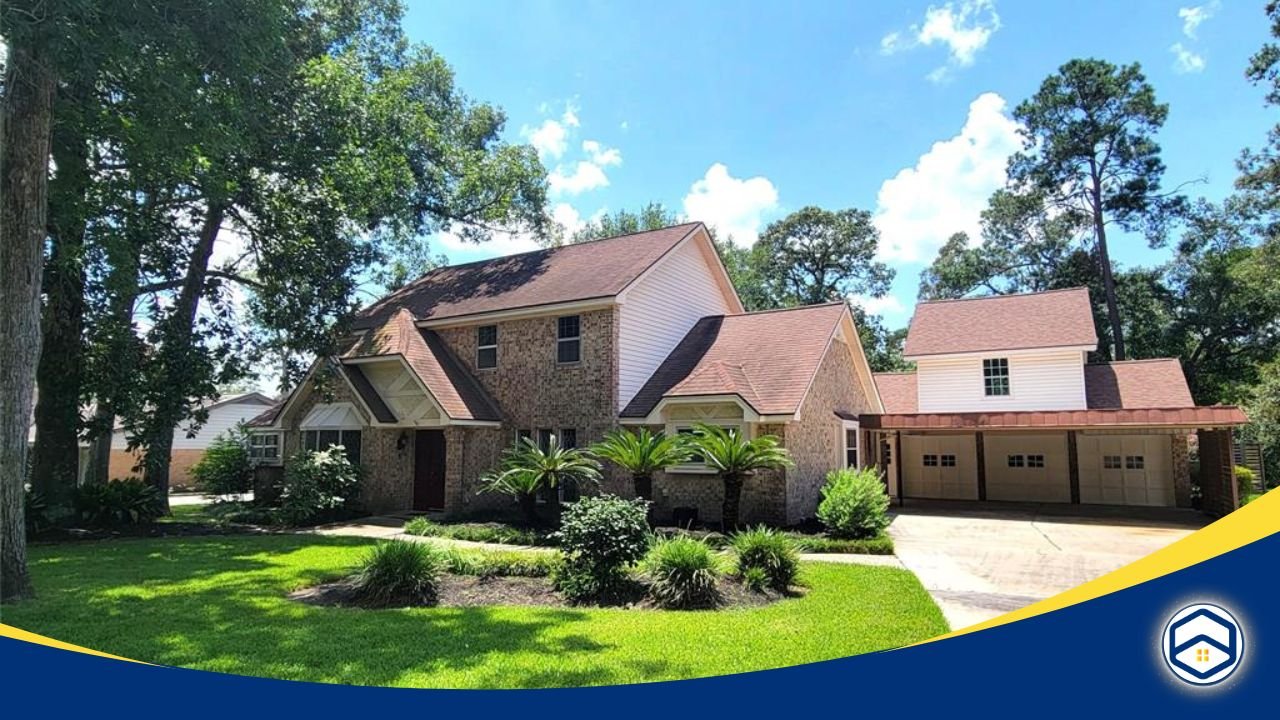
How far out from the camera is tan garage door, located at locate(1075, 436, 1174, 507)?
21781 mm

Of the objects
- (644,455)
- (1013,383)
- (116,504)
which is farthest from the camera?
(1013,383)

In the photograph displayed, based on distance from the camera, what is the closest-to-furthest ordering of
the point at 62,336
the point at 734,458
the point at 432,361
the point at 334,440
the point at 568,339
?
the point at 734,458 → the point at 62,336 → the point at 568,339 → the point at 432,361 → the point at 334,440

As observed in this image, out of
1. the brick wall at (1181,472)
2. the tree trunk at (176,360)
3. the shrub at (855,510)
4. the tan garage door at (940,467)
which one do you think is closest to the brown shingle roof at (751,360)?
the shrub at (855,510)

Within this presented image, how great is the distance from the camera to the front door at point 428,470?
19.1m

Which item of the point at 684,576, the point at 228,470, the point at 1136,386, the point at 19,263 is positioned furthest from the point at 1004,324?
the point at 228,470

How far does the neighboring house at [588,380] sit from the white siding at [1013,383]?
4628 mm

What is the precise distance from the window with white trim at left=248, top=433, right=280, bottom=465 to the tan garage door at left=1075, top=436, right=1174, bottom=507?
2632 centimetres

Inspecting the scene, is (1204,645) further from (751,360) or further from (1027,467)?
(1027,467)

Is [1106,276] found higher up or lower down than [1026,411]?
higher up

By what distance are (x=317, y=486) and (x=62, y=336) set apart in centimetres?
635

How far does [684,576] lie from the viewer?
855 cm

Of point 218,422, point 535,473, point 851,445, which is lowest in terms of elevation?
point 535,473

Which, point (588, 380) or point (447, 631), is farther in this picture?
point (588, 380)

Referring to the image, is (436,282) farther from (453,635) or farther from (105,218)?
(453,635)
